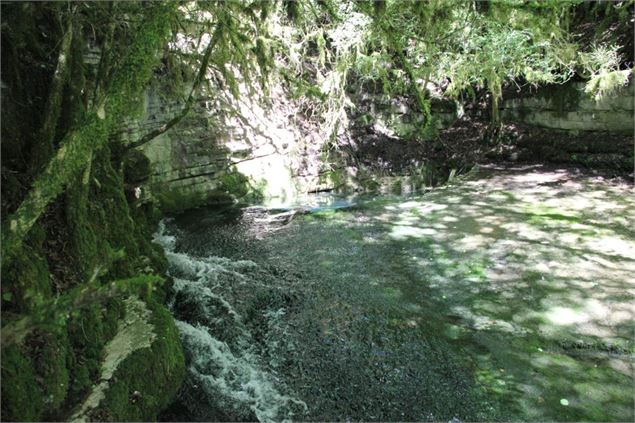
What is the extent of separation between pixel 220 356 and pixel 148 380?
883 mm

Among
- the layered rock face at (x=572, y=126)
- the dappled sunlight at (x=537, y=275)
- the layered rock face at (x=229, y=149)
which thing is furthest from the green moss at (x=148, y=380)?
the layered rock face at (x=572, y=126)

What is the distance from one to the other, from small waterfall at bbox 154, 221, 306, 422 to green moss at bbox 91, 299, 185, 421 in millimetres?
203

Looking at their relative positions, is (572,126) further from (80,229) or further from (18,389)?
(18,389)

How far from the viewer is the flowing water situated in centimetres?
376

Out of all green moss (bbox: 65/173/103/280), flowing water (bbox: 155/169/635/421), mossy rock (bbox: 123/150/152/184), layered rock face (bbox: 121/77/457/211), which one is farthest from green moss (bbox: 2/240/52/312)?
layered rock face (bbox: 121/77/457/211)

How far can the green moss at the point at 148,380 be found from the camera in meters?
3.13

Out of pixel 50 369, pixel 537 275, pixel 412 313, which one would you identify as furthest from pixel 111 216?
pixel 537 275

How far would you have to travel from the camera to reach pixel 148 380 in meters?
3.45

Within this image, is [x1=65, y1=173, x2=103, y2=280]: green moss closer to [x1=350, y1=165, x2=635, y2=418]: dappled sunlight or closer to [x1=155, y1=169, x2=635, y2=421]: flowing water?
[x1=155, y1=169, x2=635, y2=421]: flowing water

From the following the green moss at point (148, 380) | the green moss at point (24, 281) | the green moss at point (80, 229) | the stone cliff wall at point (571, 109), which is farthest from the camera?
the stone cliff wall at point (571, 109)

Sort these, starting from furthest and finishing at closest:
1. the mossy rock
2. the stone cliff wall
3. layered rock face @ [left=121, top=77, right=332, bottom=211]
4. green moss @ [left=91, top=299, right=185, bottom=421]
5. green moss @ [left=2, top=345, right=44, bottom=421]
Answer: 1. the stone cliff wall
2. layered rock face @ [left=121, top=77, right=332, bottom=211]
3. the mossy rock
4. green moss @ [left=91, top=299, right=185, bottom=421]
5. green moss @ [left=2, top=345, right=44, bottom=421]

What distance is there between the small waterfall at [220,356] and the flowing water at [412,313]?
0.01 meters

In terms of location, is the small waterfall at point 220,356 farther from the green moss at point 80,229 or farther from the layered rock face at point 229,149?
the layered rock face at point 229,149

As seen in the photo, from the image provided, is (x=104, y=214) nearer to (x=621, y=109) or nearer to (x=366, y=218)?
(x=366, y=218)
